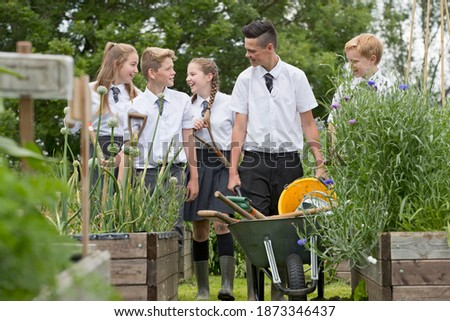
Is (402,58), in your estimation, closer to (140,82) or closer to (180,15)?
(180,15)

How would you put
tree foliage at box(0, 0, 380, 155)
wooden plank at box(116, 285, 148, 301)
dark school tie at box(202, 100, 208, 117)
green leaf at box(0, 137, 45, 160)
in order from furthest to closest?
tree foliage at box(0, 0, 380, 155) → dark school tie at box(202, 100, 208, 117) → wooden plank at box(116, 285, 148, 301) → green leaf at box(0, 137, 45, 160)

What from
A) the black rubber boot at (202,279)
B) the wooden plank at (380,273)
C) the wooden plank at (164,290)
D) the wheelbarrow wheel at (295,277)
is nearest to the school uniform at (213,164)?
the black rubber boot at (202,279)

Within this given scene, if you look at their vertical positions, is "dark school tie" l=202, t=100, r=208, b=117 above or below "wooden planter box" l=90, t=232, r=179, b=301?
above

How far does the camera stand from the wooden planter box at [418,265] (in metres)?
3.54

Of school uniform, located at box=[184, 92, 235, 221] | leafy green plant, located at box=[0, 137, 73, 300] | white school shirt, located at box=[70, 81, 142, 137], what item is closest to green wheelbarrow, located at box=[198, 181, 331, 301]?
school uniform, located at box=[184, 92, 235, 221]

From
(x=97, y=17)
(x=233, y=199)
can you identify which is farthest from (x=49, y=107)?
(x=233, y=199)

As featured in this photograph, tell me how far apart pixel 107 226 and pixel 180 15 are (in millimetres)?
13629

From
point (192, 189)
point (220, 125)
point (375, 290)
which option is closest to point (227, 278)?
point (192, 189)

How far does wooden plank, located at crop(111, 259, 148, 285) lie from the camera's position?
3674mm

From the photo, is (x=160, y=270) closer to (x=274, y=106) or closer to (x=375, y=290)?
(x=375, y=290)

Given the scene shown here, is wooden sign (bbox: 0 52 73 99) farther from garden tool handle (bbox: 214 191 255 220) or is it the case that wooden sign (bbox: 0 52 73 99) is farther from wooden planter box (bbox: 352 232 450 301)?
garden tool handle (bbox: 214 191 255 220)

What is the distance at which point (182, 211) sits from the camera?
17.9 ft

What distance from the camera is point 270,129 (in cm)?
479
